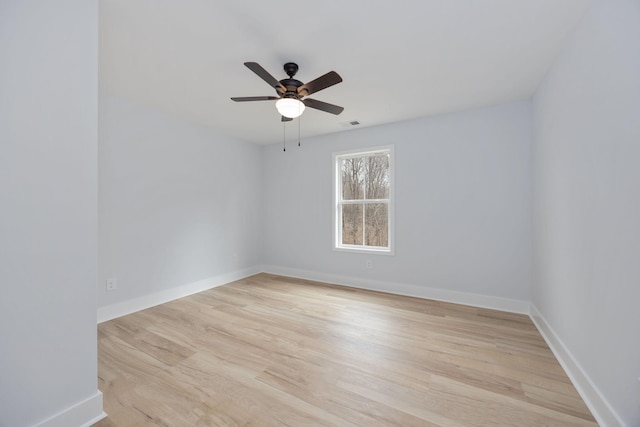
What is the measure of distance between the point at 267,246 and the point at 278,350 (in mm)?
2920

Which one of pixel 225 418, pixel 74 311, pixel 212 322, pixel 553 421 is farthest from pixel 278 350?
pixel 553 421

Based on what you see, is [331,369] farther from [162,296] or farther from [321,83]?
[162,296]

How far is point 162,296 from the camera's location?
339 cm

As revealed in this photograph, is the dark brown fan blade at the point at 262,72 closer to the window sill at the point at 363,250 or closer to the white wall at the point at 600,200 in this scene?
the white wall at the point at 600,200

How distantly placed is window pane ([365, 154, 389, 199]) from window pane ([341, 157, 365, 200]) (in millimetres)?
114

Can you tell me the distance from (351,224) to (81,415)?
11.6 ft

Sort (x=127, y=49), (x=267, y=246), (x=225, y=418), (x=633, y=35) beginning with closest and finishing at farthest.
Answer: (x=633, y=35) → (x=225, y=418) → (x=127, y=49) → (x=267, y=246)

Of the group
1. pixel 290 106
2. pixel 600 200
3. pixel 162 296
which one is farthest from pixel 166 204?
pixel 600 200

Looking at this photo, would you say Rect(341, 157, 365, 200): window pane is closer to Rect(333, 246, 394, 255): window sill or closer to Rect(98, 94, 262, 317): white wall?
Rect(333, 246, 394, 255): window sill

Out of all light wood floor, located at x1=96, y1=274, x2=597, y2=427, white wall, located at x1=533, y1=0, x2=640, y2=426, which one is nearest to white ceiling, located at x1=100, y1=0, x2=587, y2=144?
white wall, located at x1=533, y1=0, x2=640, y2=426

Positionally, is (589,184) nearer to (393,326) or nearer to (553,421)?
(553,421)

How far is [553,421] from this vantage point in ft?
4.88

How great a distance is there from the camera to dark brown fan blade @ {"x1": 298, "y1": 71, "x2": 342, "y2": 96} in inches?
71.7

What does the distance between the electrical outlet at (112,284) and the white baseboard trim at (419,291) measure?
98.4 inches
